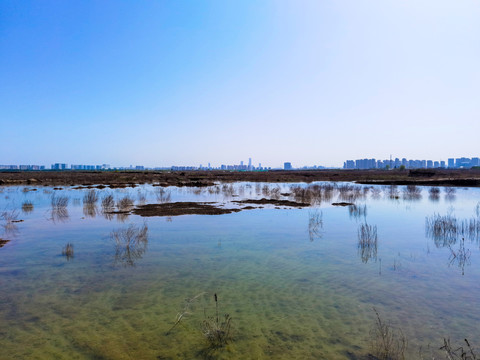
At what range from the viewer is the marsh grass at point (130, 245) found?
1096 centimetres

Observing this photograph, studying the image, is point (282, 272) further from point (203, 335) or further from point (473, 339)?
point (473, 339)

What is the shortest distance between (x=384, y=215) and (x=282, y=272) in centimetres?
1428

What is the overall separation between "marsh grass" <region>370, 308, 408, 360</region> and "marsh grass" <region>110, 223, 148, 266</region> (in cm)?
777

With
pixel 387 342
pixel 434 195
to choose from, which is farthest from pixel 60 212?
pixel 434 195

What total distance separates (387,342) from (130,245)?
10.4 m

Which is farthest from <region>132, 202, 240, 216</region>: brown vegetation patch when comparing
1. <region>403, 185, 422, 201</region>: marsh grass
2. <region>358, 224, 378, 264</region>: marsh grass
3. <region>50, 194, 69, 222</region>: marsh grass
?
<region>403, 185, 422, 201</region>: marsh grass

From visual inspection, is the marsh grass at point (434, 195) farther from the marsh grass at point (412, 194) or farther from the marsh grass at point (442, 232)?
the marsh grass at point (442, 232)

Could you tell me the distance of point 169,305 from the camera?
733 centimetres

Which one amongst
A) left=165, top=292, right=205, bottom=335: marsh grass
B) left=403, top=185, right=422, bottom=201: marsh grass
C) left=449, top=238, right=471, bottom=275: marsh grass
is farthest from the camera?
left=403, top=185, right=422, bottom=201: marsh grass

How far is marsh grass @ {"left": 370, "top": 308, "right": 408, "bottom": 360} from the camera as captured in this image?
525 cm

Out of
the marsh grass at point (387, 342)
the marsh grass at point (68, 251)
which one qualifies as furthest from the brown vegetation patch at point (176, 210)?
the marsh grass at point (387, 342)

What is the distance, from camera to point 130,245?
12.8 meters

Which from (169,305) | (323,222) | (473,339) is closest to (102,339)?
(169,305)

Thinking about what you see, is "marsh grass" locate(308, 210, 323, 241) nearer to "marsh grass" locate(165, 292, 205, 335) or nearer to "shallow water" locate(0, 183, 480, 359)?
"shallow water" locate(0, 183, 480, 359)
